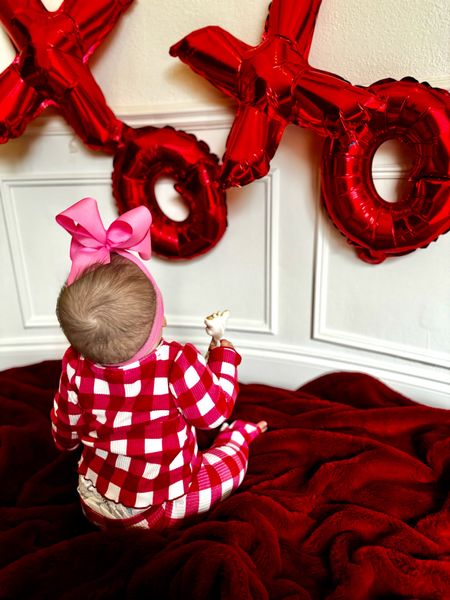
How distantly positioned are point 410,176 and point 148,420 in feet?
2.66

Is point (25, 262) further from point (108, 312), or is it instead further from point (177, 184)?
point (108, 312)

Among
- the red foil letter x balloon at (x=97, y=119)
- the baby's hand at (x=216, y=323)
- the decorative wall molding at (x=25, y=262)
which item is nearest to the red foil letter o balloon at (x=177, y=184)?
the red foil letter x balloon at (x=97, y=119)

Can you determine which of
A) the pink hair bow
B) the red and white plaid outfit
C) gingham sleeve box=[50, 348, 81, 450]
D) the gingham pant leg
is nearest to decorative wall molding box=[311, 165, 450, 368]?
the gingham pant leg

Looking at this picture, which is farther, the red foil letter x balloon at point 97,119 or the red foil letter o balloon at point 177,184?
the red foil letter o balloon at point 177,184

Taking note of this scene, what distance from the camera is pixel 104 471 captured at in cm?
91

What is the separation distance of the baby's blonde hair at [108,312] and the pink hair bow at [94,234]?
4cm

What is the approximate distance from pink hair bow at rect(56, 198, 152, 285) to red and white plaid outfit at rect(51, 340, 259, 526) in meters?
0.19

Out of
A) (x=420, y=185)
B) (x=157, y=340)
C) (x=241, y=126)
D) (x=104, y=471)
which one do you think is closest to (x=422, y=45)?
(x=420, y=185)

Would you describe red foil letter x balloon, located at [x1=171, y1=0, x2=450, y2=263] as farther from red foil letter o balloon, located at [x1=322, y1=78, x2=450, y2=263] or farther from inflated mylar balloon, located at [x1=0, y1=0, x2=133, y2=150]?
inflated mylar balloon, located at [x1=0, y1=0, x2=133, y2=150]

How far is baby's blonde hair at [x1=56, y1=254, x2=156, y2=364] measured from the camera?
75cm

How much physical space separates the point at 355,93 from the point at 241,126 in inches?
10.3

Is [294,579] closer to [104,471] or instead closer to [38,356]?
[104,471]

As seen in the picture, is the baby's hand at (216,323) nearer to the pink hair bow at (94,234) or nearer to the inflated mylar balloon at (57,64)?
the pink hair bow at (94,234)

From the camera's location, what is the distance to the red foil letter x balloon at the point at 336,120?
3.36 feet
